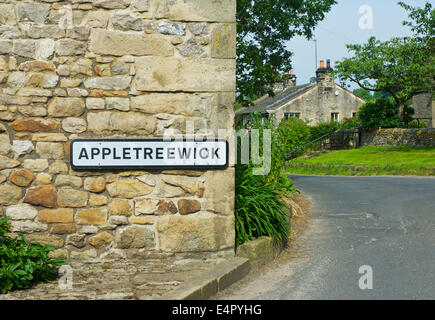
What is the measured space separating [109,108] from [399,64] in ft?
86.8

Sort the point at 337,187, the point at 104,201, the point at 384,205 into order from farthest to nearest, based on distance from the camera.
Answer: the point at 337,187, the point at 384,205, the point at 104,201

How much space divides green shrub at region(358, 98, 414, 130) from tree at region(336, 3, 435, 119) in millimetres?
484

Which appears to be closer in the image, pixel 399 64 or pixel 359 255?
pixel 359 255

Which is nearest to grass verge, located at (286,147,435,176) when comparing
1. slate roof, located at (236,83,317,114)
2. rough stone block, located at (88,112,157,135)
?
rough stone block, located at (88,112,157,135)

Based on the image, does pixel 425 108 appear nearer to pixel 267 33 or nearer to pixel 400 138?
pixel 400 138

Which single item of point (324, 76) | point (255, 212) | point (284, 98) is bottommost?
point (255, 212)

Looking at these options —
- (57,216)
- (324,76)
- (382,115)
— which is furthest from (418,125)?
(57,216)

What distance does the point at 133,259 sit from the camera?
593 centimetres

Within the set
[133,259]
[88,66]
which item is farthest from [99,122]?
[133,259]

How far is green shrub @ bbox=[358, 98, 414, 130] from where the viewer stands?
31875 mm

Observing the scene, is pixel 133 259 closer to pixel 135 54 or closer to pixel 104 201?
pixel 104 201

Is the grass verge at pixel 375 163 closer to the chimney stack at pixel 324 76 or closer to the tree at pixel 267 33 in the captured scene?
the tree at pixel 267 33

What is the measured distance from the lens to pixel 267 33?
15.3m

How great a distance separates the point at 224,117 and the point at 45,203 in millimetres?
2192
